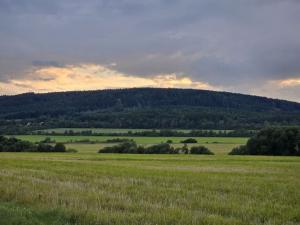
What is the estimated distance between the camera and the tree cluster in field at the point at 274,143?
78.8 m

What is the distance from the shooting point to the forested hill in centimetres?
15025

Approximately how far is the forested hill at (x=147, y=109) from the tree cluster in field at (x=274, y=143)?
2328 inches

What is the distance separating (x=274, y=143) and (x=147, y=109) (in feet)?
303

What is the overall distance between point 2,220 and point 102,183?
7.98m

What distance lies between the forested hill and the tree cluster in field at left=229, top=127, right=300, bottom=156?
59129 mm

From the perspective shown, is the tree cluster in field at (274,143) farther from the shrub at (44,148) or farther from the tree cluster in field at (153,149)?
the shrub at (44,148)

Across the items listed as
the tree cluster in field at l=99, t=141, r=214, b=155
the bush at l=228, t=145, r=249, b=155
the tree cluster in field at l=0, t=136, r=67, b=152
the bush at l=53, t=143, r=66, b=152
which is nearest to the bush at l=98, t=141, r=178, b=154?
the tree cluster in field at l=99, t=141, r=214, b=155

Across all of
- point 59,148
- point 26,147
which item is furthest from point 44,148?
point 26,147

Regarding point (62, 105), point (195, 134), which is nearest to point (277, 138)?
point (195, 134)

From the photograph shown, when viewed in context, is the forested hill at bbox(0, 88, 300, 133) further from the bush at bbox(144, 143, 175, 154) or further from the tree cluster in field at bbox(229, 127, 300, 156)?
the bush at bbox(144, 143, 175, 154)

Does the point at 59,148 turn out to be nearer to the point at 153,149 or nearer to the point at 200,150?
the point at 153,149

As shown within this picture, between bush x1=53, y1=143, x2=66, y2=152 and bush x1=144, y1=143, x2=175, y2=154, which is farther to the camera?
bush x1=53, y1=143, x2=66, y2=152

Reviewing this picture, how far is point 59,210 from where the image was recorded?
11.6 meters

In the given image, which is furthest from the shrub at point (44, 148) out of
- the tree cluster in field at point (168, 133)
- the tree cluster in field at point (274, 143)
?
the tree cluster in field at point (168, 133)
